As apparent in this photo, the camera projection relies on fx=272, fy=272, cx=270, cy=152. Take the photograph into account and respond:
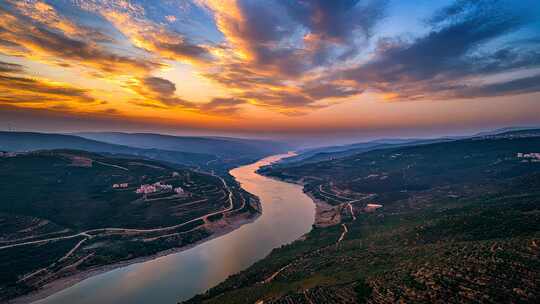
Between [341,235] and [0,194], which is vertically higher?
[0,194]

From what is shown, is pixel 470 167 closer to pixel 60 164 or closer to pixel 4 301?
Answer: pixel 4 301

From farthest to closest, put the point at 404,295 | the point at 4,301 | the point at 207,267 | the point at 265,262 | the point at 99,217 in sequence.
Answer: the point at 99,217 → the point at 207,267 → the point at 265,262 → the point at 4,301 → the point at 404,295

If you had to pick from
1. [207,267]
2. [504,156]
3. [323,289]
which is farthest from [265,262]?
[504,156]

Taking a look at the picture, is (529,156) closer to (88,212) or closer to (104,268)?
(104,268)

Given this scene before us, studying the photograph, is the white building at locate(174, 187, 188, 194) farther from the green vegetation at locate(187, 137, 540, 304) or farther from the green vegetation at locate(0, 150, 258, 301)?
the green vegetation at locate(187, 137, 540, 304)

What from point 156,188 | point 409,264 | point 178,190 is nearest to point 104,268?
point 178,190

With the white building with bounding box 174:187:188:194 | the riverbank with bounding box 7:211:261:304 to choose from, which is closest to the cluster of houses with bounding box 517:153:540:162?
the riverbank with bounding box 7:211:261:304

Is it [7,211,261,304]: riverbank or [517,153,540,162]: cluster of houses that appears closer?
[7,211,261,304]: riverbank
